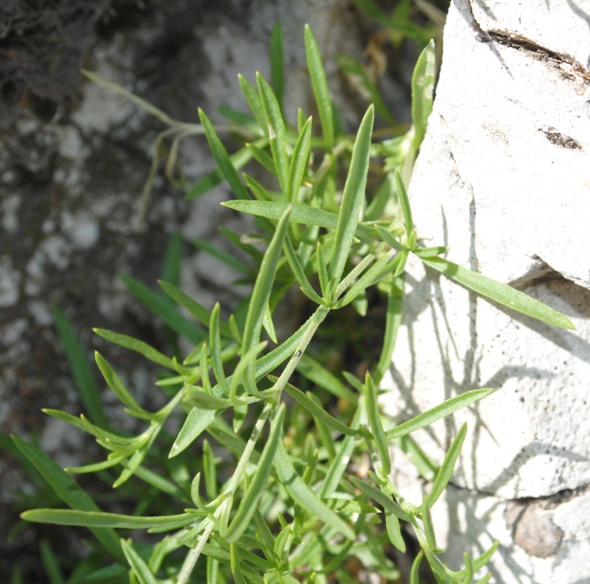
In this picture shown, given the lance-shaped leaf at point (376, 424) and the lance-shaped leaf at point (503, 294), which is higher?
the lance-shaped leaf at point (503, 294)

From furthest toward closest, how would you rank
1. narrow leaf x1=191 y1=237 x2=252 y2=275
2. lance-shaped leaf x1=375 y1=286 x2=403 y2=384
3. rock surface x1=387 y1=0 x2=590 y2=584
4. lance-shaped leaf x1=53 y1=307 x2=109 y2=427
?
lance-shaped leaf x1=53 y1=307 x2=109 y2=427 → narrow leaf x1=191 y1=237 x2=252 y2=275 → lance-shaped leaf x1=375 y1=286 x2=403 y2=384 → rock surface x1=387 y1=0 x2=590 y2=584

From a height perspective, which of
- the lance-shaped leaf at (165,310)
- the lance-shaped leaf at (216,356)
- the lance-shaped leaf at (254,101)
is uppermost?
the lance-shaped leaf at (254,101)

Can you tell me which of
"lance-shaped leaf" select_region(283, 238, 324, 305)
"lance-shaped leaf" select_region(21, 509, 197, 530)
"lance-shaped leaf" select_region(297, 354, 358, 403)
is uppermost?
"lance-shaped leaf" select_region(283, 238, 324, 305)

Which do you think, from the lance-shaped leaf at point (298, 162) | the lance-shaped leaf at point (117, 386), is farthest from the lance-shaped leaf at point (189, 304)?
the lance-shaped leaf at point (298, 162)

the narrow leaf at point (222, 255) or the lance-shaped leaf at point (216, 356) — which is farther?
the narrow leaf at point (222, 255)

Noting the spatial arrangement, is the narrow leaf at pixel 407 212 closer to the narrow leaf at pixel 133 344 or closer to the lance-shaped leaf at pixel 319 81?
the lance-shaped leaf at pixel 319 81

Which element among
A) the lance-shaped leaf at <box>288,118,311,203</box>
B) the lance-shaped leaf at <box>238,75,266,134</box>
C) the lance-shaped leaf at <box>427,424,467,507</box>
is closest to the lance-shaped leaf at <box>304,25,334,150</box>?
the lance-shaped leaf at <box>238,75,266,134</box>

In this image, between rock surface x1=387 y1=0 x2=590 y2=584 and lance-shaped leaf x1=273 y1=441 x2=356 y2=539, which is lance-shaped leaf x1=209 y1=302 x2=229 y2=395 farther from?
rock surface x1=387 y1=0 x2=590 y2=584
